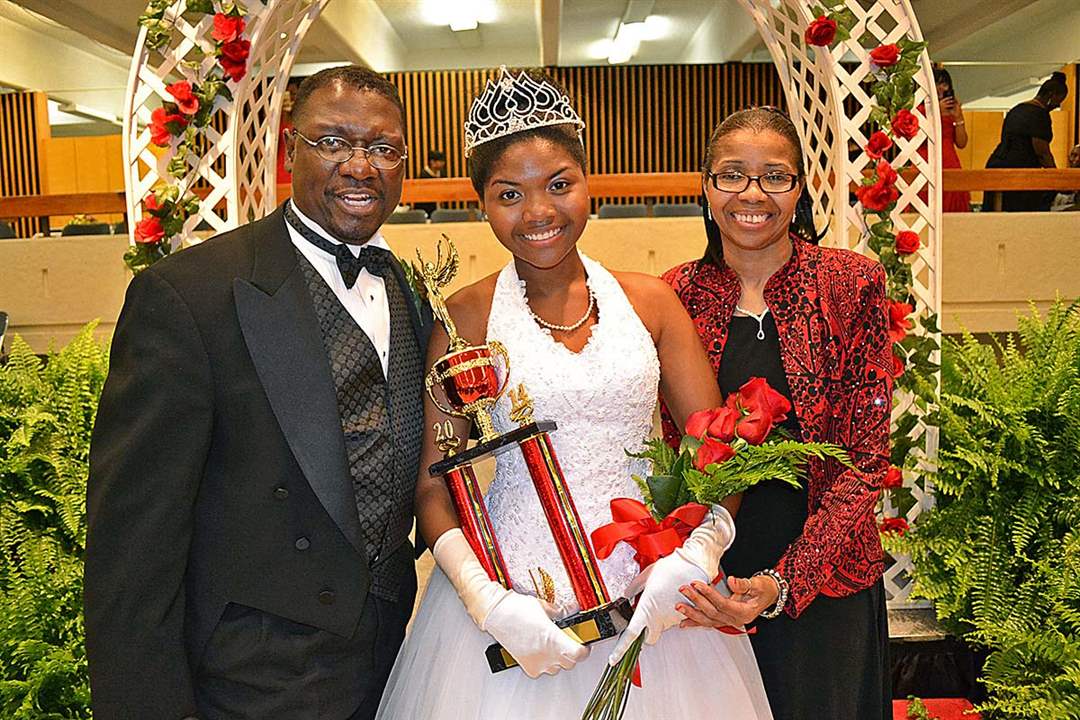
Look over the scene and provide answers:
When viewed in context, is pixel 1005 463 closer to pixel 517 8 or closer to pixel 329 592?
pixel 329 592

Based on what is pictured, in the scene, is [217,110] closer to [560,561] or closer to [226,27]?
[226,27]

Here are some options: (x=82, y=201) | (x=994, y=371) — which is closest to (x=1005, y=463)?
(x=994, y=371)

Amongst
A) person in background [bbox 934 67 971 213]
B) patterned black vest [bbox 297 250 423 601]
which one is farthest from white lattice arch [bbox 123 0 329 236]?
person in background [bbox 934 67 971 213]

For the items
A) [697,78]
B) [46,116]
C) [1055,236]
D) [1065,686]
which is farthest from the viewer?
[697,78]

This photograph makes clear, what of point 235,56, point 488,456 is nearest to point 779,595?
point 488,456

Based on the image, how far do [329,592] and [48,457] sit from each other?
1856 mm

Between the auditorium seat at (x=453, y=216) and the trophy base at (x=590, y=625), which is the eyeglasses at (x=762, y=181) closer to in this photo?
the trophy base at (x=590, y=625)

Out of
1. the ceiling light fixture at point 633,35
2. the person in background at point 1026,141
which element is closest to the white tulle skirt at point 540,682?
the person in background at point 1026,141

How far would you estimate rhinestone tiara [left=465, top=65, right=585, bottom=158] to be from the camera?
212 cm

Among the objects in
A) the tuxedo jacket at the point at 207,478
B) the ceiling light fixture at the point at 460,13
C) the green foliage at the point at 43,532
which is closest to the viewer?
the tuxedo jacket at the point at 207,478

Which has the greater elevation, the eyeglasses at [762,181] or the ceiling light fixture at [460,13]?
the ceiling light fixture at [460,13]

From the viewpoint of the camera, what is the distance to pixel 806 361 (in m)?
2.37

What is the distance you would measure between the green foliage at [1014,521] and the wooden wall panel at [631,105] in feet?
43.2

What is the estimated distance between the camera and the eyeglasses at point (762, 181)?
237cm
